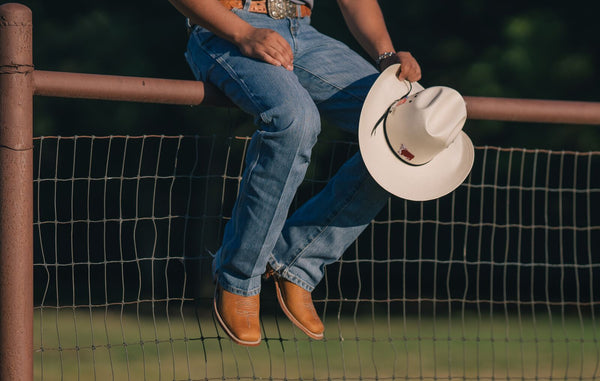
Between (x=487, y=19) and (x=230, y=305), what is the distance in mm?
8785

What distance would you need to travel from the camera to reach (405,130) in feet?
10.5

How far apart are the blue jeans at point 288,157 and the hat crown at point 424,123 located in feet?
0.55

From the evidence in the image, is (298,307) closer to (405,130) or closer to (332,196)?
(332,196)

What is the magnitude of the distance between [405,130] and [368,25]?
647 millimetres

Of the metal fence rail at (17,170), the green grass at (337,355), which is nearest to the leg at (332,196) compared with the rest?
the metal fence rail at (17,170)

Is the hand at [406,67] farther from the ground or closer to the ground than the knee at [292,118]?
farther from the ground

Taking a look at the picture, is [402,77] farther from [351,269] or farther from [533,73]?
[351,269]

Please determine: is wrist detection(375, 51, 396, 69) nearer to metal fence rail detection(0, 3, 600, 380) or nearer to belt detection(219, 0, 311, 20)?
belt detection(219, 0, 311, 20)

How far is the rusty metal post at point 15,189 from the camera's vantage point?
284 centimetres

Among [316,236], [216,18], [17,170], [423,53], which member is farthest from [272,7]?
[423,53]

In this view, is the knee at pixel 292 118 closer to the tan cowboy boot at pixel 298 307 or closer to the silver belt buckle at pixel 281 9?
the silver belt buckle at pixel 281 9

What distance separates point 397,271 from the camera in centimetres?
1322

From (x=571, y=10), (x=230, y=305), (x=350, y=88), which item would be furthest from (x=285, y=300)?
(x=571, y=10)

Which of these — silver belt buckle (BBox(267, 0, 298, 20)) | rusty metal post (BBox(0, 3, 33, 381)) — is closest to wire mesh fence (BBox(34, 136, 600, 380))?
silver belt buckle (BBox(267, 0, 298, 20))
